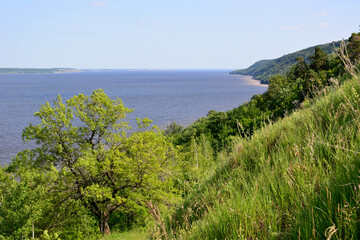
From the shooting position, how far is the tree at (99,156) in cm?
1908

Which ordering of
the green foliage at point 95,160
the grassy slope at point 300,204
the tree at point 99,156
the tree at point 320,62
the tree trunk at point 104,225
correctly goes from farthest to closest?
the tree at point 320,62, the tree trunk at point 104,225, the tree at point 99,156, the green foliage at point 95,160, the grassy slope at point 300,204

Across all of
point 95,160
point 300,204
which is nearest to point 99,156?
point 95,160

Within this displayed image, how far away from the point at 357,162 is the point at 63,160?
→ 2023 centimetres

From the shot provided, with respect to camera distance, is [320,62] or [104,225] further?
[320,62]

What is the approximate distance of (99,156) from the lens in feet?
67.3

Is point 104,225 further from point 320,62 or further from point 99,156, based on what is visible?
point 320,62

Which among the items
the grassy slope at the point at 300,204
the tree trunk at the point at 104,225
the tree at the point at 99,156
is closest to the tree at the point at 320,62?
the tree at the point at 99,156

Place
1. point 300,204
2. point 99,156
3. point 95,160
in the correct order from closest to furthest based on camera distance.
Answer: point 300,204 < point 95,160 < point 99,156

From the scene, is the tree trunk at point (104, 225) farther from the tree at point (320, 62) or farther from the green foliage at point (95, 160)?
the tree at point (320, 62)

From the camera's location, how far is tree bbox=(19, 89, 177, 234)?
19.1 m

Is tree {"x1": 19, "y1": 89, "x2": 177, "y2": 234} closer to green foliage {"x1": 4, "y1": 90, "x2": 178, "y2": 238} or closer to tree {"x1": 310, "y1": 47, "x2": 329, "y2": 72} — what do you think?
green foliage {"x1": 4, "y1": 90, "x2": 178, "y2": 238}

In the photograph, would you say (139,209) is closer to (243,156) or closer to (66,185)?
(66,185)

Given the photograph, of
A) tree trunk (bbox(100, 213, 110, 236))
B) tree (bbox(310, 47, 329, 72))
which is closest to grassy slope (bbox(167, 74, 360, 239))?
tree trunk (bbox(100, 213, 110, 236))

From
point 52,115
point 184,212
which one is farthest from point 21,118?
point 184,212
